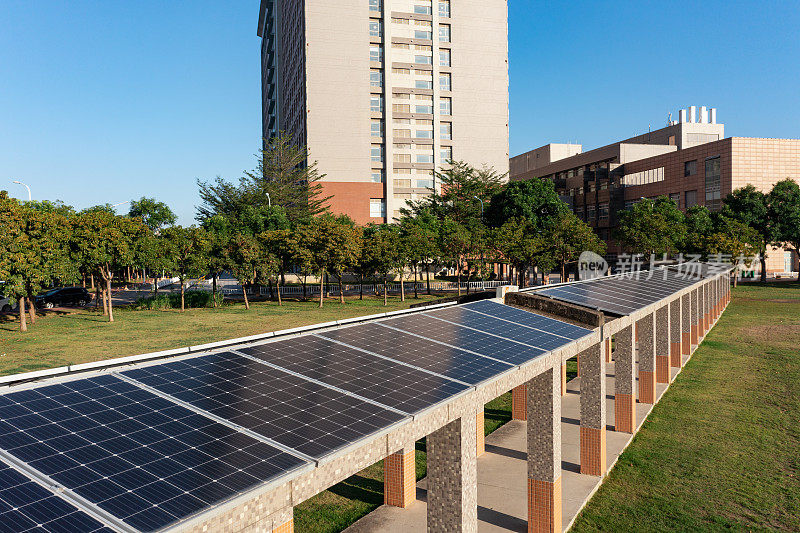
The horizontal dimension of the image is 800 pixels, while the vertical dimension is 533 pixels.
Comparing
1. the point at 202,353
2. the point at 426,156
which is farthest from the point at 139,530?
the point at 426,156

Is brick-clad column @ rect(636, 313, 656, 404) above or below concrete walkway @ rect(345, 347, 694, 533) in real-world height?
above

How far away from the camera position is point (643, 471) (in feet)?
47.1

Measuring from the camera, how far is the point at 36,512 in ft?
13.2

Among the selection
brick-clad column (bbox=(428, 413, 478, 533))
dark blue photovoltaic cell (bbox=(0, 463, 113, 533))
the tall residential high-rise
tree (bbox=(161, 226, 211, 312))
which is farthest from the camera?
the tall residential high-rise

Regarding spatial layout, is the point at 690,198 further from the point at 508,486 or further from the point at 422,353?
the point at 422,353

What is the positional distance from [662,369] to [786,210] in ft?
217

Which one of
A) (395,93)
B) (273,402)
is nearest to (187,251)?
(273,402)

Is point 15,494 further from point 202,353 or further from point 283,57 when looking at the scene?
Answer: point 283,57

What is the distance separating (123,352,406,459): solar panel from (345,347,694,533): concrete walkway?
6083 millimetres

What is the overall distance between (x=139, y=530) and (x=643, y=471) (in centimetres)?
1412

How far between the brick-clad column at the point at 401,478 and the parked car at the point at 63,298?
51.9 m

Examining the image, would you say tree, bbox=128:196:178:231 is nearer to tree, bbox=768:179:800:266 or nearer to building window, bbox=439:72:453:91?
building window, bbox=439:72:453:91

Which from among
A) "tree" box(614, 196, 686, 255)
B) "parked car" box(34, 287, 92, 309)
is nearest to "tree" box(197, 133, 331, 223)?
"parked car" box(34, 287, 92, 309)

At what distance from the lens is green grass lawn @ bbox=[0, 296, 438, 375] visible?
2772 cm
